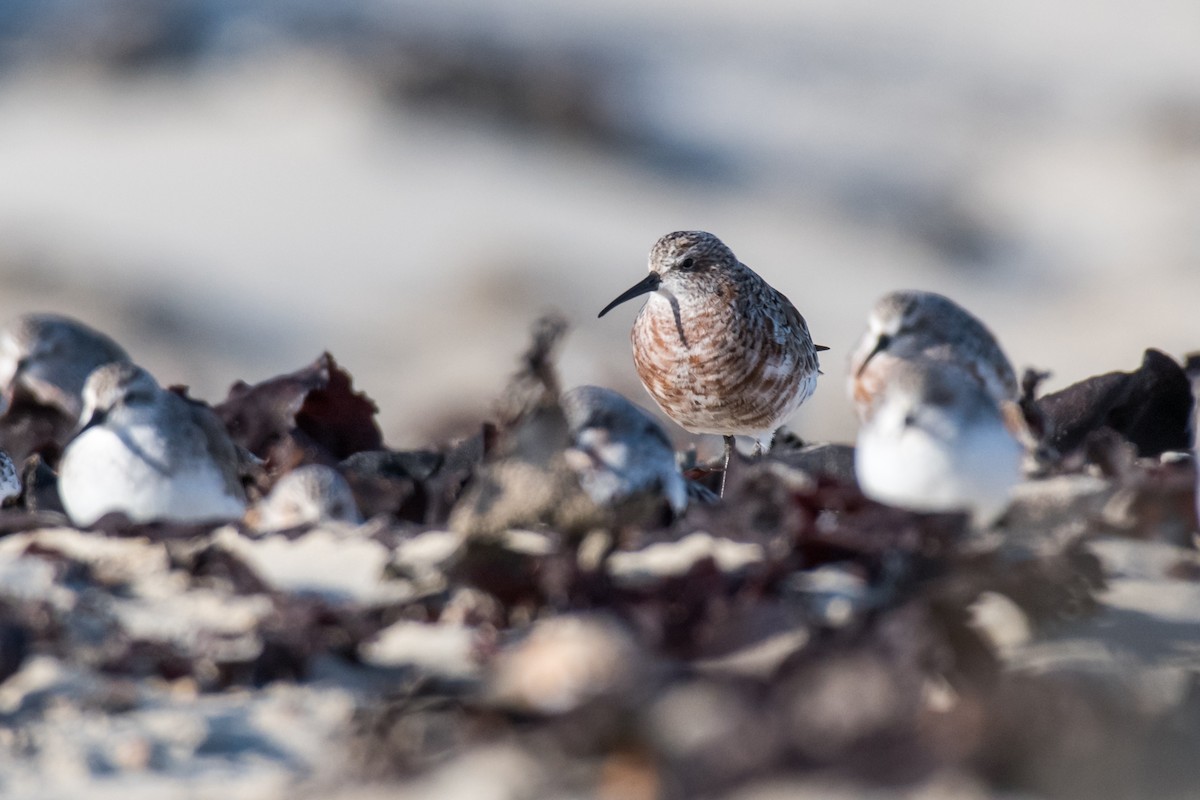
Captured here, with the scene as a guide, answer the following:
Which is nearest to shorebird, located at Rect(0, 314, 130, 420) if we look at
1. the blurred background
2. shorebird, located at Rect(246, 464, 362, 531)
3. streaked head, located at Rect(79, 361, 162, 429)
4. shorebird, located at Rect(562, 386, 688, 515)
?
the blurred background

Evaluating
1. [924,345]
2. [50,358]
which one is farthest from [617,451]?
[50,358]

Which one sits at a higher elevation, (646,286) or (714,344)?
(646,286)

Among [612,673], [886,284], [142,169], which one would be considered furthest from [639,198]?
[612,673]

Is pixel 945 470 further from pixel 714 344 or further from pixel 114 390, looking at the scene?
pixel 114 390

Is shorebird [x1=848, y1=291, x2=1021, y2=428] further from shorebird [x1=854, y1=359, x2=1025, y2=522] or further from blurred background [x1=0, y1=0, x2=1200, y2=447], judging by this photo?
blurred background [x1=0, y1=0, x2=1200, y2=447]

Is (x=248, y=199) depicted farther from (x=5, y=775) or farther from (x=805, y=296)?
(x=5, y=775)
